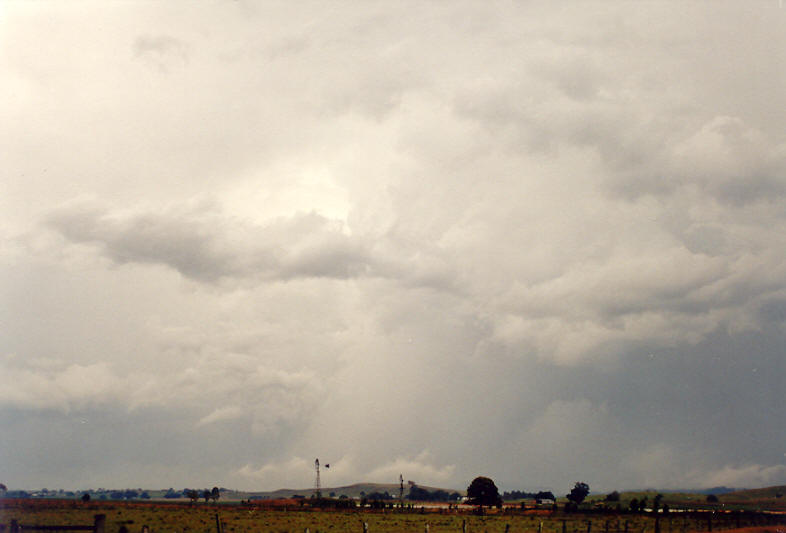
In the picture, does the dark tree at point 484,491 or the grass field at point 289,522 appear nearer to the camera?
the grass field at point 289,522

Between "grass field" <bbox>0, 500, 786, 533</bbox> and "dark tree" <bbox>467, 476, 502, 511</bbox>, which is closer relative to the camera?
"grass field" <bbox>0, 500, 786, 533</bbox>

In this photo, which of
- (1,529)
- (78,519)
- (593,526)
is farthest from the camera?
(593,526)

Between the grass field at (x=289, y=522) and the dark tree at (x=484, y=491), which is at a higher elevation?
the grass field at (x=289, y=522)

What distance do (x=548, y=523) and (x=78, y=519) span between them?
58546 millimetres

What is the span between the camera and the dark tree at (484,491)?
153m

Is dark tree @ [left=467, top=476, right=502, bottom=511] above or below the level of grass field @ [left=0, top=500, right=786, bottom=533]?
below

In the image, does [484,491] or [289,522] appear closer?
[289,522]

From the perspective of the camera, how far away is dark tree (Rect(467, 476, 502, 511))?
502 feet

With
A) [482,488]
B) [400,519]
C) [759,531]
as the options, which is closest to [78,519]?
[400,519]

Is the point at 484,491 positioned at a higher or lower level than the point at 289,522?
lower

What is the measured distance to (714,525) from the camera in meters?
84.9

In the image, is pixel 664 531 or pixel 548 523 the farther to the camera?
pixel 548 523

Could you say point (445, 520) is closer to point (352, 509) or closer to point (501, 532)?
point (501, 532)

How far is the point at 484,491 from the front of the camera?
15312cm
